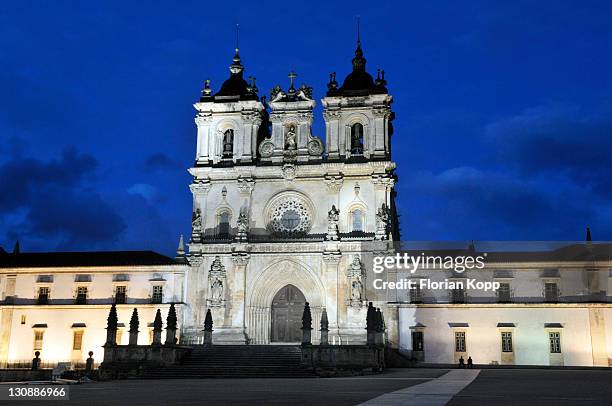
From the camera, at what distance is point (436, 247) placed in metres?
53.2

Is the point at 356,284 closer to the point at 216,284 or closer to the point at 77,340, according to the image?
the point at 216,284

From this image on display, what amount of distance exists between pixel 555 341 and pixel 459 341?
628cm

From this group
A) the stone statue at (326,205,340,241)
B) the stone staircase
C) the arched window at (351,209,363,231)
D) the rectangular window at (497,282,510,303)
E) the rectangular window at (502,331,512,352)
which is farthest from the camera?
the arched window at (351,209,363,231)

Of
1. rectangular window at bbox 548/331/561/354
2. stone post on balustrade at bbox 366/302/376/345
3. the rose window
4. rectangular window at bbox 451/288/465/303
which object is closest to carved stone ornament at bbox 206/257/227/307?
the rose window

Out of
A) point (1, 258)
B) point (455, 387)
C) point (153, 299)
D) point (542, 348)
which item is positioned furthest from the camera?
point (1, 258)

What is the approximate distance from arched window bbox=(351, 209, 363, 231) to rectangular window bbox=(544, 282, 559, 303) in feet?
43.7

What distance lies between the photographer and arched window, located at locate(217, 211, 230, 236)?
5141 cm

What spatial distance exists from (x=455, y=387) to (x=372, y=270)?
26.4 meters

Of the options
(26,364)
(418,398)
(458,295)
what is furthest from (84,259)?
(418,398)

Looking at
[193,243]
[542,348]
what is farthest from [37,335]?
[542,348]

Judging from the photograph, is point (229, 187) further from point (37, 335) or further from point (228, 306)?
point (37, 335)

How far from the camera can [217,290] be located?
4944cm

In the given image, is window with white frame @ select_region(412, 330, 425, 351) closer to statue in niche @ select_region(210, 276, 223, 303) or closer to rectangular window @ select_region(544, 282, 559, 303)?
rectangular window @ select_region(544, 282, 559, 303)

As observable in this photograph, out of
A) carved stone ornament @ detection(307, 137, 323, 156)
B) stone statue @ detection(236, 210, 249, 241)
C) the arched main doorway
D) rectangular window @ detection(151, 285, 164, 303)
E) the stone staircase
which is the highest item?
carved stone ornament @ detection(307, 137, 323, 156)
